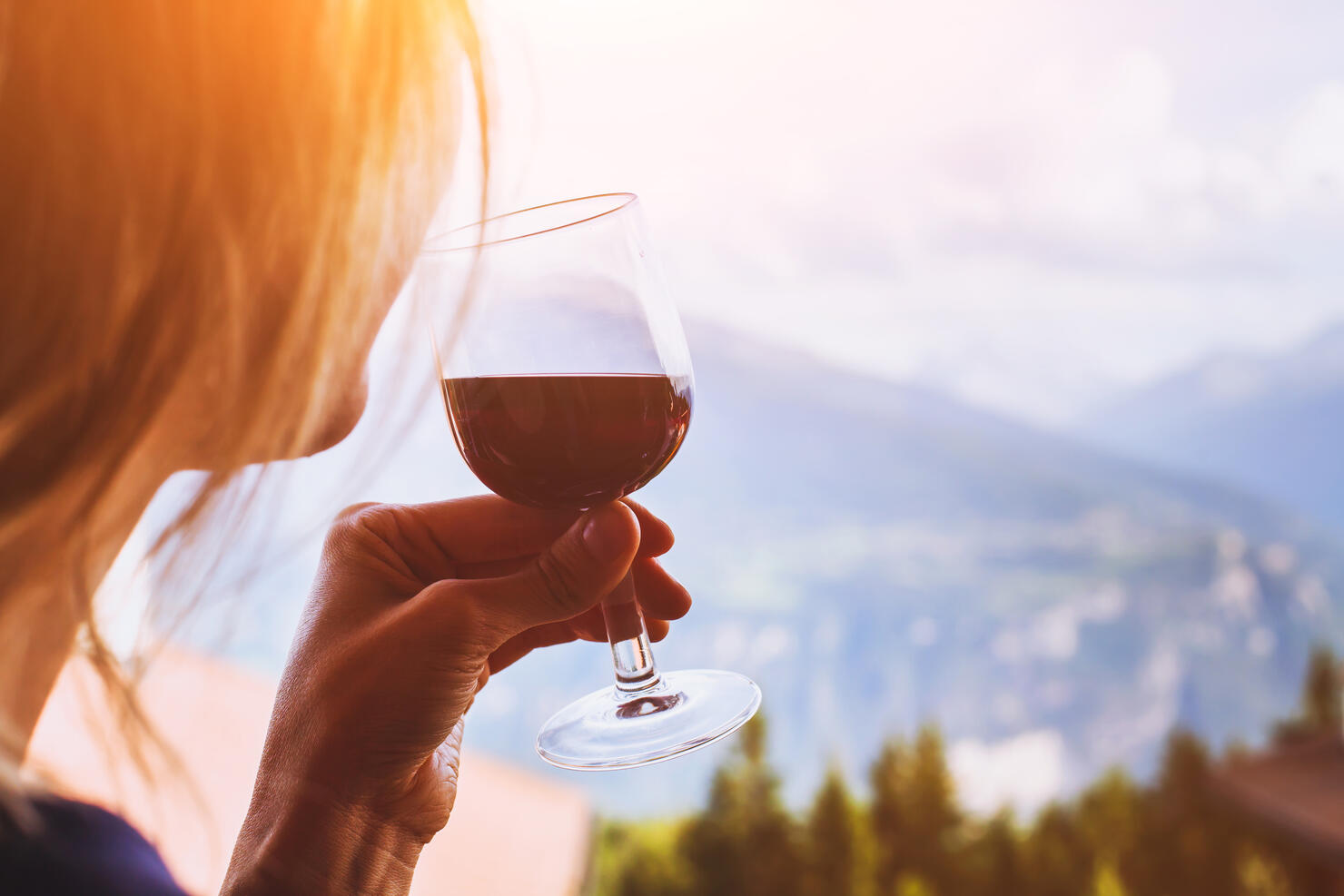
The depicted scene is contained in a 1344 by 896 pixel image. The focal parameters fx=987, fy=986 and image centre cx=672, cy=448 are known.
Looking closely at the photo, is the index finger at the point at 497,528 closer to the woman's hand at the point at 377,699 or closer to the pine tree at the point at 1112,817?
the woman's hand at the point at 377,699

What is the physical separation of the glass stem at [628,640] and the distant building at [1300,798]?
2203 millimetres

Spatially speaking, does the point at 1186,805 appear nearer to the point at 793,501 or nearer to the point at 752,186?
the point at 793,501

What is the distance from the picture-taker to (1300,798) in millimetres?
2533

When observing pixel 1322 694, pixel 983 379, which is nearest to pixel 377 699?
pixel 1322 694

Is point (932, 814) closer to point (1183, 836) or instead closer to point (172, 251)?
point (1183, 836)

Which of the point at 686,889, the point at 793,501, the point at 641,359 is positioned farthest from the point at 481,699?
the point at 641,359

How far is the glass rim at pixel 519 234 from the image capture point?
0.77 m

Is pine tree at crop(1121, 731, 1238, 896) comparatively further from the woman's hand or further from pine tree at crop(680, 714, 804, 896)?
the woman's hand

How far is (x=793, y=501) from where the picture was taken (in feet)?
15.5

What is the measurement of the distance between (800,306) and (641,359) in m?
3.93

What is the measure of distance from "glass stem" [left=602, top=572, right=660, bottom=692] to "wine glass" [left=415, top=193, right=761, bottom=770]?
56 millimetres

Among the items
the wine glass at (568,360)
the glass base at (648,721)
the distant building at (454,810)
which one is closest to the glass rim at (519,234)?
the wine glass at (568,360)

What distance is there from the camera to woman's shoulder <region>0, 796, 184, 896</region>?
536mm

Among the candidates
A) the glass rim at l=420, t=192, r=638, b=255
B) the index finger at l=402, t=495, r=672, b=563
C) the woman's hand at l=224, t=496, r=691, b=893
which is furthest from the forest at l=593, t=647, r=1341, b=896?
the glass rim at l=420, t=192, r=638, b=255
